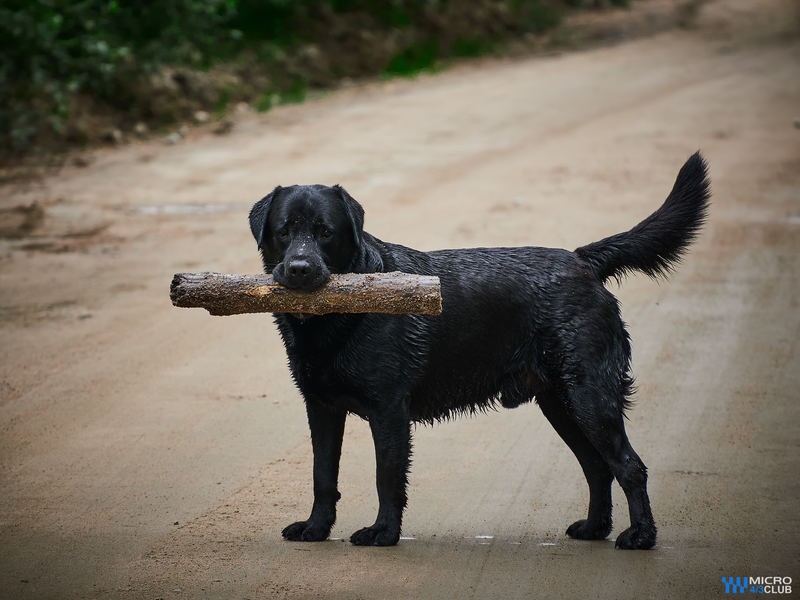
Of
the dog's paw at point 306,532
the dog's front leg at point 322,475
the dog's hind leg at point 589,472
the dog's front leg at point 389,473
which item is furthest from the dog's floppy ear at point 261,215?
the dog's hind leg at point 589,472

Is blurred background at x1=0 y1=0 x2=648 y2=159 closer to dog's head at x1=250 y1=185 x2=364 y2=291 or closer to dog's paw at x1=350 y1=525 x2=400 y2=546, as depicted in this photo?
dog's head at x1=250 y1=185 x2=364 y2=291

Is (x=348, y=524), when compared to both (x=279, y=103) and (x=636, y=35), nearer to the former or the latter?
(x=279, y=103)

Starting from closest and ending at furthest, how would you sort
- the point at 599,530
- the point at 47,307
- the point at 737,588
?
the point at 737,588 → the point at 599,530 → the point at 47,307

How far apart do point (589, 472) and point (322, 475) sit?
1.34 metres

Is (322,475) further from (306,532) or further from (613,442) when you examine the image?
(613,442)

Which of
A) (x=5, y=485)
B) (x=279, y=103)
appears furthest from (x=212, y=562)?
(x=279, y=103)

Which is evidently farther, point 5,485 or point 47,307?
point 47,307

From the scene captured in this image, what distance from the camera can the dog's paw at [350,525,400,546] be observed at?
18.6 ft

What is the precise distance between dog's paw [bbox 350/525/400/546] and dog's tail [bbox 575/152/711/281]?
1.68 m

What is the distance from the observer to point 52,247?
12.1 metres

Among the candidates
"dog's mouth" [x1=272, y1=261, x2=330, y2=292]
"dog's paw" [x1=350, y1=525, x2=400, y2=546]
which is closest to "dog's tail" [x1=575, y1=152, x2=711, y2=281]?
"dog's mouth" [x1=272, y1=261, x2=330, y2=292]

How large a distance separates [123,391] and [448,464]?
2523 millimetres

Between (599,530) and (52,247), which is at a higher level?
(599,530)

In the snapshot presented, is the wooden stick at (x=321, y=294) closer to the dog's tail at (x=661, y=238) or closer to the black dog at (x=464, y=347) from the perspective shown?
the black dog at (x=464, y=347)
